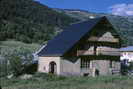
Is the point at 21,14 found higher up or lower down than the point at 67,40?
higher up

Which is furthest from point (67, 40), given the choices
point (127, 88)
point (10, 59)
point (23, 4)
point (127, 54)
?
point (23, 4)

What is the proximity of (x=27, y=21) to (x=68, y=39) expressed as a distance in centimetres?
6515

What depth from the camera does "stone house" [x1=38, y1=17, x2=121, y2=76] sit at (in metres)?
31.9

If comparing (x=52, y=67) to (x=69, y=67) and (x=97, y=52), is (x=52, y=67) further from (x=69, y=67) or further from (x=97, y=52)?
(x=97, y=52)

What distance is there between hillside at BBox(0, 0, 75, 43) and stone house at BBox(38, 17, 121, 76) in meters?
40.4

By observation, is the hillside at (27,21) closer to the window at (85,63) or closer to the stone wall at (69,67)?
the window at (85,63)

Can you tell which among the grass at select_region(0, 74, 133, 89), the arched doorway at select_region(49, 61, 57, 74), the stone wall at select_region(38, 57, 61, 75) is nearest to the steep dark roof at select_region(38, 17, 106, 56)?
the stone wall at select_region(38, 57, 61, 75)

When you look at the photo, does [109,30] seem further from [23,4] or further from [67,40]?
[23,4]

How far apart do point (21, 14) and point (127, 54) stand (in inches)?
1979

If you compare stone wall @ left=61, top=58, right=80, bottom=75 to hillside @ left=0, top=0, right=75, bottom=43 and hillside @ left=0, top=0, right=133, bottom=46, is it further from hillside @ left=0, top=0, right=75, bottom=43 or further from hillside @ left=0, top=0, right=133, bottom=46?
hillside @ left=0, top=0, right=75, bottom=43

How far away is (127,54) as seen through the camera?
66.2 metres

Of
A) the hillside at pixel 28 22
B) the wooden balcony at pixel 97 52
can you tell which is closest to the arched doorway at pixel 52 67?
the wooden balcony at pixel 97 52

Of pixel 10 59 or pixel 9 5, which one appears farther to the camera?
pixel 9 5

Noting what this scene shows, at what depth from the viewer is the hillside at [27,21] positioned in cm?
7765
